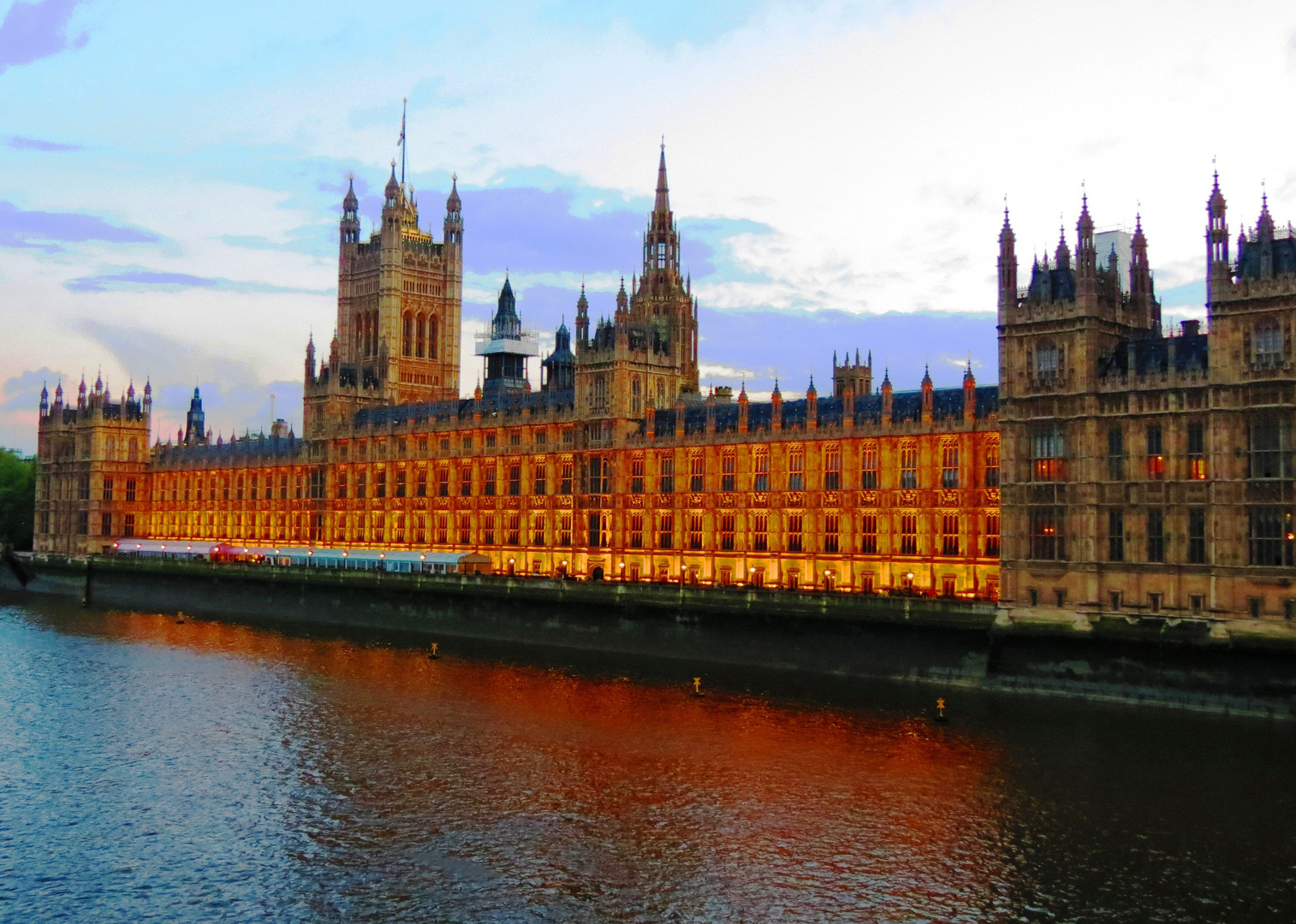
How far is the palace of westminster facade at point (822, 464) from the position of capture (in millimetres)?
70562

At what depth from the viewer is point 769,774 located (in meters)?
57.2

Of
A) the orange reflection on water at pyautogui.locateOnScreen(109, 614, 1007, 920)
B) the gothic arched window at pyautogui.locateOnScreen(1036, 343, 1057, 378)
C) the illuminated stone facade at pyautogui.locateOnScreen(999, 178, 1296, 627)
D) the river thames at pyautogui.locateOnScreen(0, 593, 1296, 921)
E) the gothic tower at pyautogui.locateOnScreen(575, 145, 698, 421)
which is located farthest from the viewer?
the gothic tower at pyautogui.locateOnScreen(575, 145, 698, 421)

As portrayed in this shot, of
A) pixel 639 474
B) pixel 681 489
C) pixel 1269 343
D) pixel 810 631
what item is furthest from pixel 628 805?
pixel 639 474

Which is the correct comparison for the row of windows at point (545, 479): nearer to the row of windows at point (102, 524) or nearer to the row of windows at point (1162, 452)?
the row of windows at point (102, 524)

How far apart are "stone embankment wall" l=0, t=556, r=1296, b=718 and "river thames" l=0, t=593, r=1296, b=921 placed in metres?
2.79

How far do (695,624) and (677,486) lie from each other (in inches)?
957

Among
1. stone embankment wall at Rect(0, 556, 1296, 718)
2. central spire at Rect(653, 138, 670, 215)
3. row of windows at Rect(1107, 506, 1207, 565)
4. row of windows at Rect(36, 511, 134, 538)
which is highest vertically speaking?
central spire at Rect(653, 138, 670, 215)

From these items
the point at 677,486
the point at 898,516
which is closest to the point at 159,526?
the point at 677,486

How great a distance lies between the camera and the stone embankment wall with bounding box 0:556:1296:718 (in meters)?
68.5

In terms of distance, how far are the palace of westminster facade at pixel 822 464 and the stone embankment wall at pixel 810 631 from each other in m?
2.39

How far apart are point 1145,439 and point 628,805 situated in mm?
41125

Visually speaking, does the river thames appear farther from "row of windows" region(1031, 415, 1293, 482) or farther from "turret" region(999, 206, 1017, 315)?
"turret" region(999, 206, 1017, 315)

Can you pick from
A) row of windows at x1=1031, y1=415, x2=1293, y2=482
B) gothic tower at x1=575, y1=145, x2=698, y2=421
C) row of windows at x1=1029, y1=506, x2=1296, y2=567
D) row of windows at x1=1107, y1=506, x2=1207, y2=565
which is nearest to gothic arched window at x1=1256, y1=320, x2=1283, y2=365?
row of windows at x1=1031, y1=415, x2=1293, y2=482

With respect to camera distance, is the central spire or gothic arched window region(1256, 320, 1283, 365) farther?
the central spire
